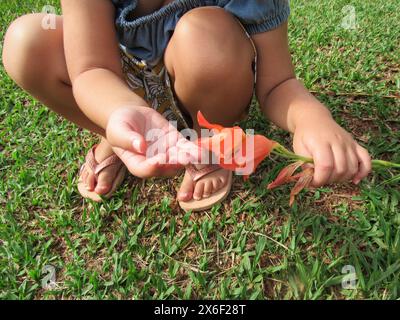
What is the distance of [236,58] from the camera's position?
1.32 metres

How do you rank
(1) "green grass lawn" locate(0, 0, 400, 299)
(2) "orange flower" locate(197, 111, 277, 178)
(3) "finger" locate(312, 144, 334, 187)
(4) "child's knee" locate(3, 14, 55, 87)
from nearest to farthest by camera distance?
(2) "orange flower" locate(197, 111, 277, 178) → (3) "finger" locate(312, 144, 334, 187) → (1) "green grass lawn" locate(0, 0, 400, 299) → (4) "child's knee" locate(3, 14, 55, 87)

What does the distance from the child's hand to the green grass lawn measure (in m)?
0.42

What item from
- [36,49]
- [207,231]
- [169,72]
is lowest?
[207,231]

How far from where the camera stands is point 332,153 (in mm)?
949

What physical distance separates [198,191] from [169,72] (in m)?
0.41

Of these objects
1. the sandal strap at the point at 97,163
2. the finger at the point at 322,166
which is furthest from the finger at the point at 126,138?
the sandal strap at the point at 97,163

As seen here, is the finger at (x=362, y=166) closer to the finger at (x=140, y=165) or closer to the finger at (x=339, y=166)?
the finger at (x=339, y=166)

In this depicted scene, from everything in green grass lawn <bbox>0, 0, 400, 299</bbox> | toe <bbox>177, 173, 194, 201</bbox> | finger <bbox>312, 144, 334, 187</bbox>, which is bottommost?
green grass lawn <bbox>0, 0, 400, 299</bbox>

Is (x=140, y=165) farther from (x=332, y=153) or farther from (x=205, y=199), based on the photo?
(x=205, y=199)

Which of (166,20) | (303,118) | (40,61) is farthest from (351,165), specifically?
(40,61)

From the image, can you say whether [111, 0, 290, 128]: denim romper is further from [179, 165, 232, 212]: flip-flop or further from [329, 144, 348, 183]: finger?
[329, 144, 348, 183]: finger

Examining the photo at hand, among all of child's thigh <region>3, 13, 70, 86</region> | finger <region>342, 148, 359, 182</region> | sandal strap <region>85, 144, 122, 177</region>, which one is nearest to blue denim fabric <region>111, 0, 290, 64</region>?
child's thigh <region>3, 13, 70, 86</region>

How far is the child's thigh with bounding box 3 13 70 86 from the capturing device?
4.78ft

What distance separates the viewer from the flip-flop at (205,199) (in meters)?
1.52
